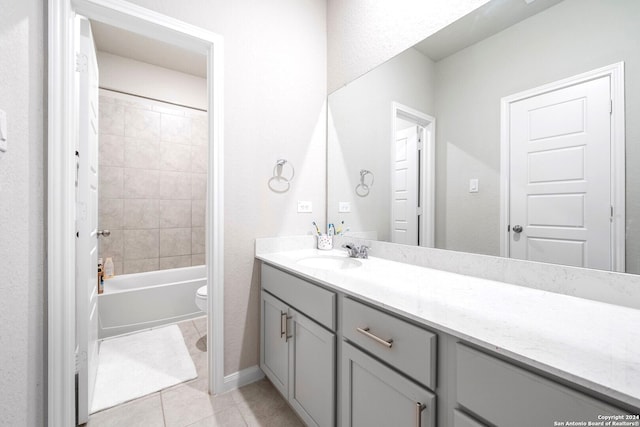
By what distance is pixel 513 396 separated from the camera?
0.55 m

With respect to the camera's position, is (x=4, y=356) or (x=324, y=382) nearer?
(x=4, y=356)

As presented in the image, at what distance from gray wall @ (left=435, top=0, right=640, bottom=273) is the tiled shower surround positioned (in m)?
2.82

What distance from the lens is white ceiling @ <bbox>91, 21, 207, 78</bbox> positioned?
7.64ft

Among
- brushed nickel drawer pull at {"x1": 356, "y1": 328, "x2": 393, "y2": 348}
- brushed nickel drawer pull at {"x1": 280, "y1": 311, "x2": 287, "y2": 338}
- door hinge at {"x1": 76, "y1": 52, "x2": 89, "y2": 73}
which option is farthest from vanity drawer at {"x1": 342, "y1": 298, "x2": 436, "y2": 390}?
door hinge at {"x1": 76, "y1": 52, "x2": 89, "y2": 73}

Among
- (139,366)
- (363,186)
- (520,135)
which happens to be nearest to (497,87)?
(520,135)

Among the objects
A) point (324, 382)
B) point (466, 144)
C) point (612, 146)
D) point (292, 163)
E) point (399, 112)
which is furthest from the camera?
point (292, 163)

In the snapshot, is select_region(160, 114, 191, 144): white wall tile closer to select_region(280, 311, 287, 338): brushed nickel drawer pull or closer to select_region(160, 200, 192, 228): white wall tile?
select_region(160, 200, 192, 228): white wall tile

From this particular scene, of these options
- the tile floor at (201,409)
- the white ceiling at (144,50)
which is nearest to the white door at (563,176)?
the tile floor at (201,409)

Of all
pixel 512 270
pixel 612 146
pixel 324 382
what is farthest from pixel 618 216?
pixel 324 382

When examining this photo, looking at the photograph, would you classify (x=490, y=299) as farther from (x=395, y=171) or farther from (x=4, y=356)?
(x=4, y=356)

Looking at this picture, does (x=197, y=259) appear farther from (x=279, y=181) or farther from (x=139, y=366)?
(x=279, y=181)

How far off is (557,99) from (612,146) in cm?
23

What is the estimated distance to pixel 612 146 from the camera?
823 mm

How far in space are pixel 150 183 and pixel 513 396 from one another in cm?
336
